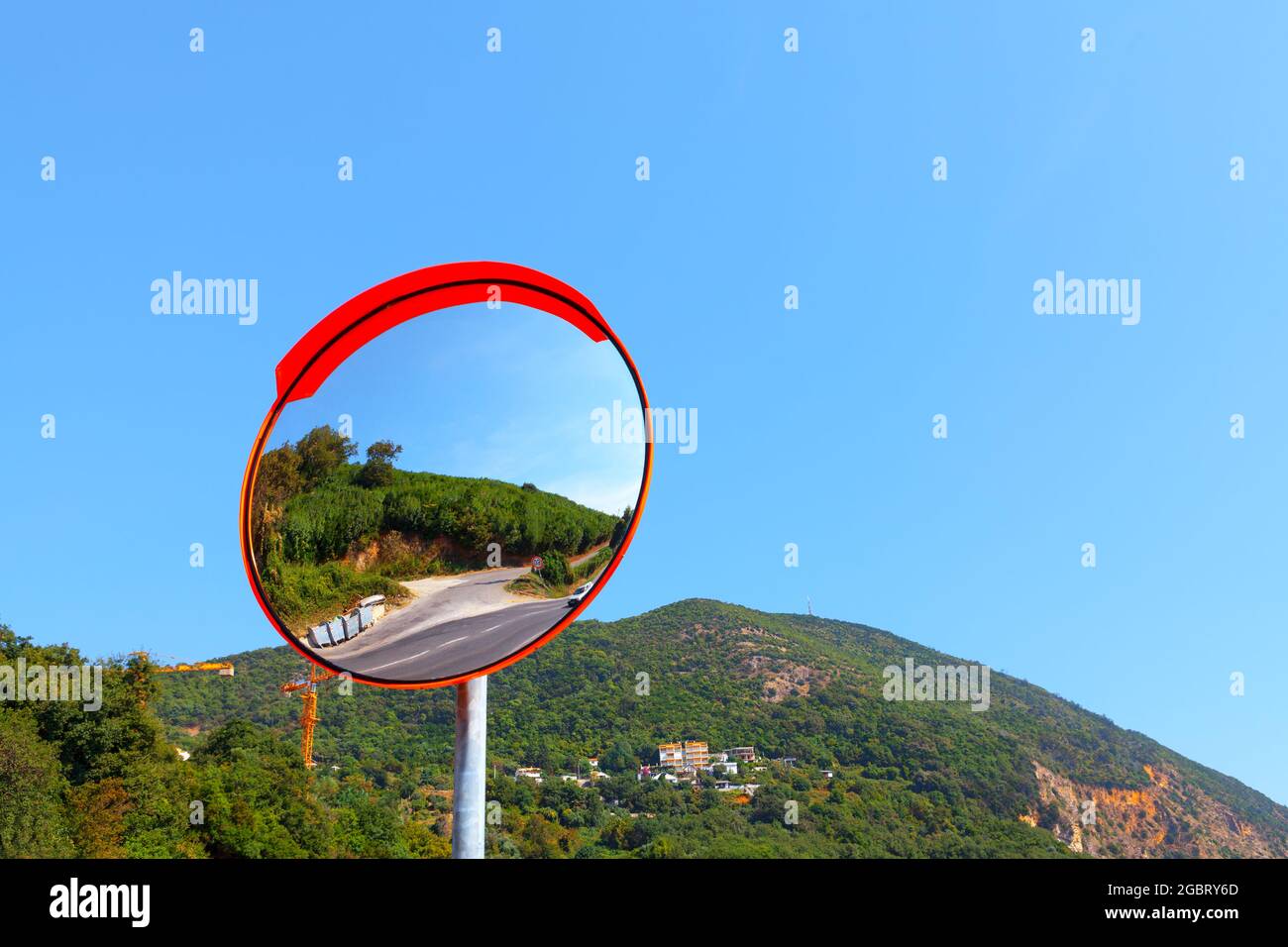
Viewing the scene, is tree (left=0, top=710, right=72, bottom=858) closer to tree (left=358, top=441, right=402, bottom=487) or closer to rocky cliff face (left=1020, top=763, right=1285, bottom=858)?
tree (left=358, top=441, right=402, bottom=487)

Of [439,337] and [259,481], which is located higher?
[439,337]

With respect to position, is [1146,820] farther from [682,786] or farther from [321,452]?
[321,452]

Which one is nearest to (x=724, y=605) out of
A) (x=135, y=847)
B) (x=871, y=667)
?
(x=871, y=667)

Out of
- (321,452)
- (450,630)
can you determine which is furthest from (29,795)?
(450,630)

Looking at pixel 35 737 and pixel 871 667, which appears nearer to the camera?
pixel 35 737
